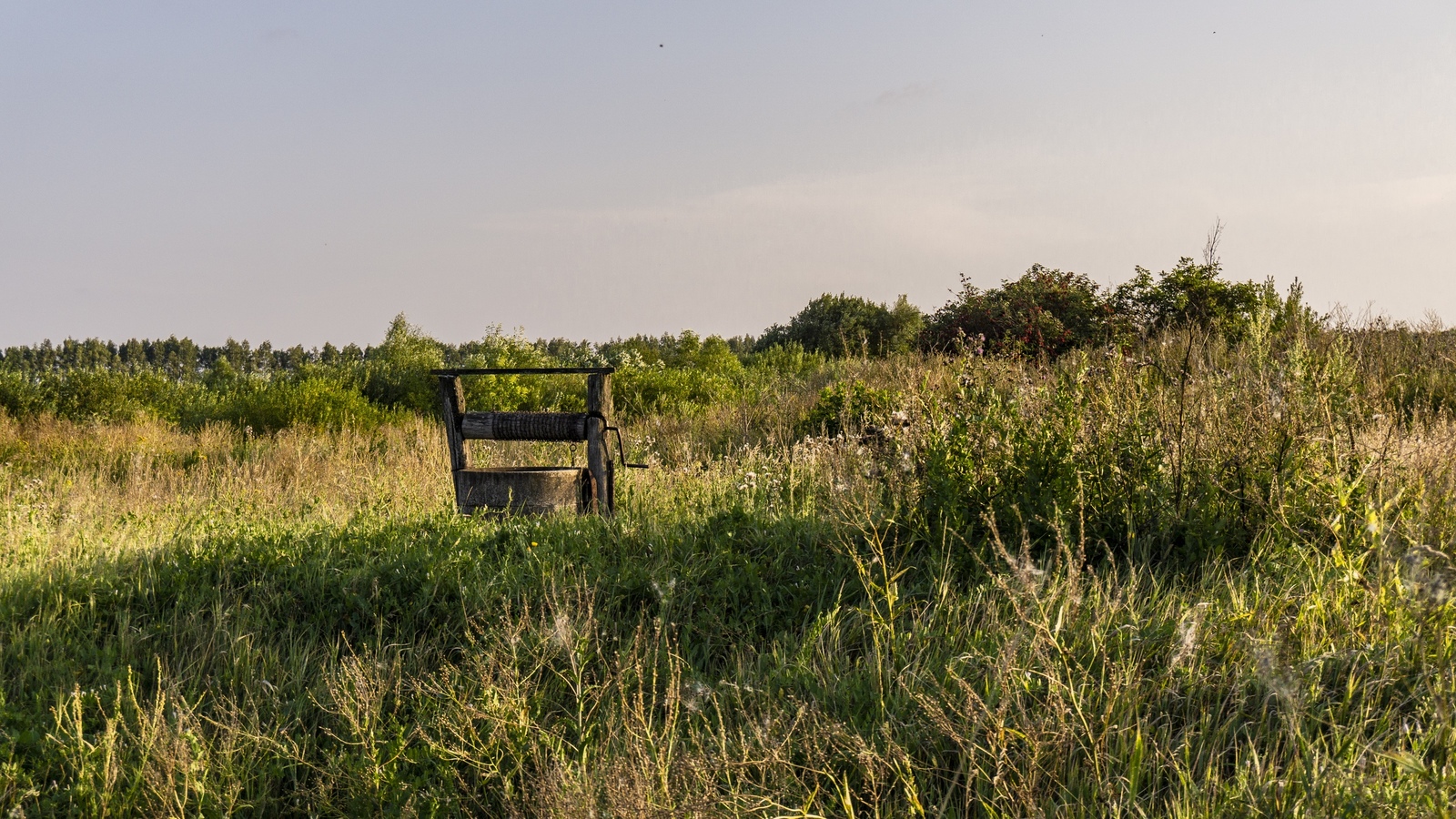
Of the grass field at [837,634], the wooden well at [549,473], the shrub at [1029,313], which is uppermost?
the shrub at [1029,313]

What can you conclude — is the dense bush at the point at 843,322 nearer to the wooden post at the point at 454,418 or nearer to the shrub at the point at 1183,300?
the shrub at the point at 1183,300

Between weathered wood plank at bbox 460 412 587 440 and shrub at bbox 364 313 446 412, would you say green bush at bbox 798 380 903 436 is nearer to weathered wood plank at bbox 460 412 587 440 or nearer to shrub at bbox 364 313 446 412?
weathered wood plank at bbox 460 412 587 440

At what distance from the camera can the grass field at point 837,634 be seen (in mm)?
2807

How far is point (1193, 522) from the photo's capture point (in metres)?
4.65

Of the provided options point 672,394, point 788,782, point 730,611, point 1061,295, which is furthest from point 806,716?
point 1061,295

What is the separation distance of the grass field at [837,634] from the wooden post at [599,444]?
0.30 metres

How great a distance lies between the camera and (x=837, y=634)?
3924mm

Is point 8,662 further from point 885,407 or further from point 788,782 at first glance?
point 885,407

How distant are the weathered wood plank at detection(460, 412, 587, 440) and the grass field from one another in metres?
0.70

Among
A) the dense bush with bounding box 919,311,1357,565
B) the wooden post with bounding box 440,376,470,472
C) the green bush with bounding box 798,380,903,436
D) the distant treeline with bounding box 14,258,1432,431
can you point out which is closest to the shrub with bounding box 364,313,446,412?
the distant treeline with bounding box 14,258,1432,431

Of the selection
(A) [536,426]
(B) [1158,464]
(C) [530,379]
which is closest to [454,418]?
(A) [536,426]

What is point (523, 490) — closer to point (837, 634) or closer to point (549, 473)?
point (549, 473)

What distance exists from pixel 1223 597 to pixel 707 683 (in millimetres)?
2309

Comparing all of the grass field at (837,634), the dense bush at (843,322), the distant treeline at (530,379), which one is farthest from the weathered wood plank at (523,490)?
the dense bush at (843,322)
